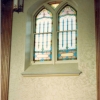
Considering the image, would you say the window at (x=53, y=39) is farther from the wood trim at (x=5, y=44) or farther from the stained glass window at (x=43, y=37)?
the wood trim at (x=5, y=44)

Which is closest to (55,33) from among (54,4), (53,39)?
(53,39)

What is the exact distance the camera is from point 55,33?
19.8 feet

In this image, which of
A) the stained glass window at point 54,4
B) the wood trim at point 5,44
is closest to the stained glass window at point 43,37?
the stained glass window at point 54,4

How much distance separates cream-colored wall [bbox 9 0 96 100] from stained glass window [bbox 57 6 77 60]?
0.35 m

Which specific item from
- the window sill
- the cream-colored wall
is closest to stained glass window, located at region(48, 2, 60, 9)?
the cream-colored wall

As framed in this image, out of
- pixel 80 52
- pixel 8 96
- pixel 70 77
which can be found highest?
pixel 80 52

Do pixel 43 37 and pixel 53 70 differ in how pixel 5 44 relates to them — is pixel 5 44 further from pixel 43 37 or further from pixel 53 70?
pixel 53 70

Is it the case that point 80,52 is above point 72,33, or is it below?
below

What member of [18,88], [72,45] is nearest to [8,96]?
[18,88]

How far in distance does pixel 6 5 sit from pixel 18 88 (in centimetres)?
176

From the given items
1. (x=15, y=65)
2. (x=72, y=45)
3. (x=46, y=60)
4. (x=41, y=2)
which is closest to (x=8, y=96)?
(x=15, y=65)

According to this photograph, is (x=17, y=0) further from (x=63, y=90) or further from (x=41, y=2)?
(x=63, y=90)

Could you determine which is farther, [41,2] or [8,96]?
[41,2]

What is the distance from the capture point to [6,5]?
5734 mm
